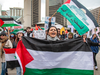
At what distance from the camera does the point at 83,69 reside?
95.9 inches

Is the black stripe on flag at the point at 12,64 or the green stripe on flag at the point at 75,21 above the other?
the green stripe on flag at the point at 75,21

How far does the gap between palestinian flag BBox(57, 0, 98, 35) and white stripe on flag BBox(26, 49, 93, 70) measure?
3.84 ft

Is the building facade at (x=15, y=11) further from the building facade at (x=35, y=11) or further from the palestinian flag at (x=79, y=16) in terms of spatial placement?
the palestinian flag at (x=79, y=16)

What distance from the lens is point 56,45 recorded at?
2.52 meters

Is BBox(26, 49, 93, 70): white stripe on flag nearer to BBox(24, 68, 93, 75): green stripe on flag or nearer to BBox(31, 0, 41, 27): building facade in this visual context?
BBox(24, 68, 93, 75): green stripe on flag

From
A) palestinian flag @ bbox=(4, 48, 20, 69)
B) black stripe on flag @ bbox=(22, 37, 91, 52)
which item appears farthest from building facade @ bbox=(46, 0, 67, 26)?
black stripe on flag @ bbox=(22, 37, 91, 52)

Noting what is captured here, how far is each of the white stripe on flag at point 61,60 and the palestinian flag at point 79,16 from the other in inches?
46.1

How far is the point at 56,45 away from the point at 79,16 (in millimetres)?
1645

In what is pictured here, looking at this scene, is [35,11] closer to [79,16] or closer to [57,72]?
[79,16]

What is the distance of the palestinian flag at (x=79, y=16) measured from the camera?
3346 millimetres

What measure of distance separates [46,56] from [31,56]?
1.16 feet

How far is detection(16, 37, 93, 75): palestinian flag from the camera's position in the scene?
7.99ft

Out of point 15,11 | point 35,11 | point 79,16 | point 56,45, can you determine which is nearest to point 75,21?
point 79,16

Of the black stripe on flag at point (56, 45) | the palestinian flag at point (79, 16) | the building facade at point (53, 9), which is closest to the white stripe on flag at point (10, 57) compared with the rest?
the black stripe on flag at point (56, 45)
